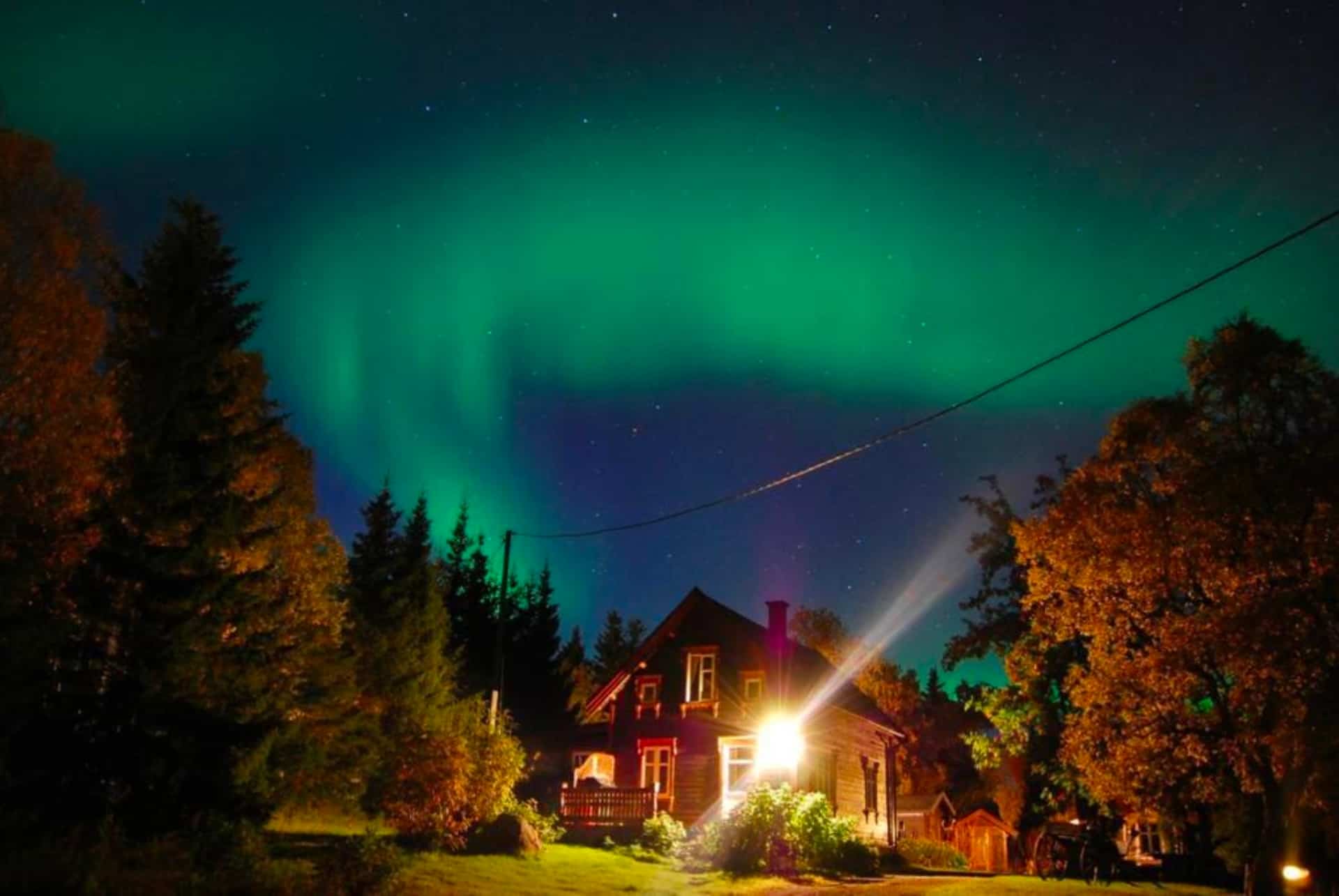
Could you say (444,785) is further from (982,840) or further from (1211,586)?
(982,840)

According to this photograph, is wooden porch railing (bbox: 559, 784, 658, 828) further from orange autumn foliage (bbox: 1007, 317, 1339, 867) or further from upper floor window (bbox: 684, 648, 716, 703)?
orange autumn foliage (bbox: 1007, 317, 1339, 867)

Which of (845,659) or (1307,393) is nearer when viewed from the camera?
(1307,393)

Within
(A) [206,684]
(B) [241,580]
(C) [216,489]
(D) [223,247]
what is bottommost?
(A) [206,684]

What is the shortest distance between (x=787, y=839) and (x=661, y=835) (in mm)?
5270

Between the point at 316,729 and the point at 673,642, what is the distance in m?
16.4

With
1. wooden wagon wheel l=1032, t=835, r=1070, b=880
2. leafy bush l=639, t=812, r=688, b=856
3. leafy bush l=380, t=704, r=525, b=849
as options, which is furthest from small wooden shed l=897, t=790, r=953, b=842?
leafy bush l=380, t=704, r=525, b=849

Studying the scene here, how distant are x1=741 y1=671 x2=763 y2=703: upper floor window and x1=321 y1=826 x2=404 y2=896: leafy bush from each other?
80.4 feet

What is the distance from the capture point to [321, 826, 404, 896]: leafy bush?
14867 mm

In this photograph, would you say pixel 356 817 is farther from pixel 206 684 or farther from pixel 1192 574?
Answer: pixel 1192 574

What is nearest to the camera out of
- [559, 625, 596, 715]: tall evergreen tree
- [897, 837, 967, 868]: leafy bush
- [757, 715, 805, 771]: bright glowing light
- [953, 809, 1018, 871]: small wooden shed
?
[757, 715, 805, 771]: bright glowing light

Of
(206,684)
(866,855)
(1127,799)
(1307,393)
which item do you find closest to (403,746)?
(206,684)

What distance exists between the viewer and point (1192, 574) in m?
23.2

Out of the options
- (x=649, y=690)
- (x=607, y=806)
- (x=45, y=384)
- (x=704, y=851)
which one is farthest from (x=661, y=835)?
(x=45, y=384)

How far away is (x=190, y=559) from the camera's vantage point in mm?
19484
